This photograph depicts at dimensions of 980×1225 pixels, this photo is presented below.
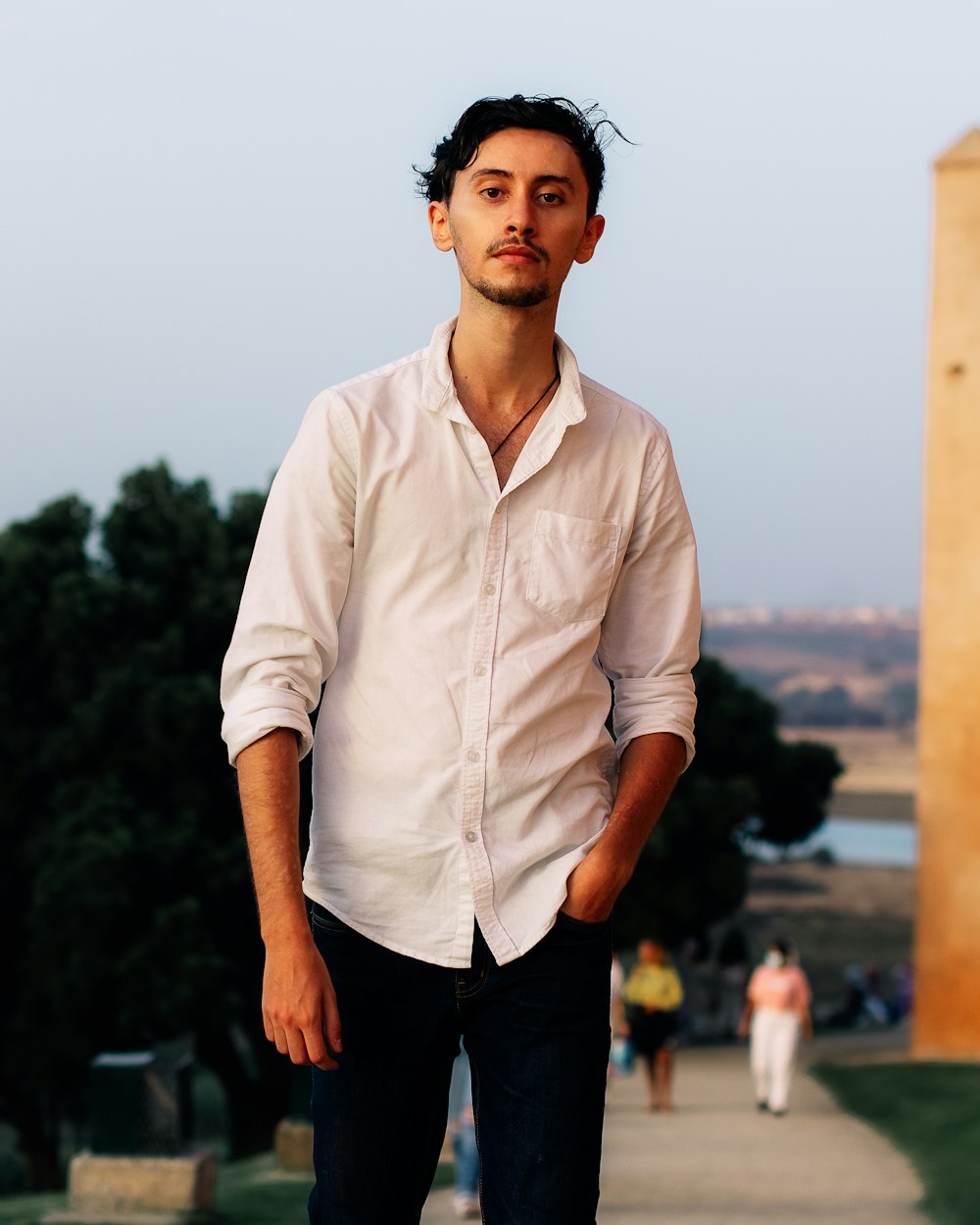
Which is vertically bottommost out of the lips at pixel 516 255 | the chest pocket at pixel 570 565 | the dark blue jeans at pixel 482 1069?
the dark blue jeans at pixel 482 1069

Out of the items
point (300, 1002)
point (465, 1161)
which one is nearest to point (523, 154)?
point (300, 1002)

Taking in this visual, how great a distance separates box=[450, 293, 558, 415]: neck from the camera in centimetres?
218

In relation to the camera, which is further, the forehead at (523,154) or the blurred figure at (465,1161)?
the blurred figure at (465,1161)

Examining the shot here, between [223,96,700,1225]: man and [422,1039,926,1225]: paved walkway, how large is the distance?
602 centimetres

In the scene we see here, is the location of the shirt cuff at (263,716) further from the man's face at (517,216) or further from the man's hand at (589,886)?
the man's face at (517,216)

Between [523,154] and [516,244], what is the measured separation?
12 cm

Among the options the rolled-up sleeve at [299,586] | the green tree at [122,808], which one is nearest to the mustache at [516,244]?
the rolled-up sleeve at [299,586]

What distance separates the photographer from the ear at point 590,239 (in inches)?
87.5

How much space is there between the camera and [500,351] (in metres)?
2.20

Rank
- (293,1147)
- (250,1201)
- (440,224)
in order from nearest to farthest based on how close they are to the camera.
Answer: (440,224), (250,1201), (293,1147)

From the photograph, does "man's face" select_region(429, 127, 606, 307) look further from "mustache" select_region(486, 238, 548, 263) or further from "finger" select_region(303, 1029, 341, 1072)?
"finger" select_region(303, 1029, 341, 1072)

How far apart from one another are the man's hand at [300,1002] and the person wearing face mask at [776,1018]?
35.3 feet

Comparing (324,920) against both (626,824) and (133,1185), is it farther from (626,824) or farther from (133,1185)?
(133,1185)

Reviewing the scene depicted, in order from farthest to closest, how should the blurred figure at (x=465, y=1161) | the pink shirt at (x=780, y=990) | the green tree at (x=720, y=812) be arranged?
the green tree at (x=720, y=812)
the pink shirt at (x=780, y=990)
the blurred figure at (x=465, y=1161)
